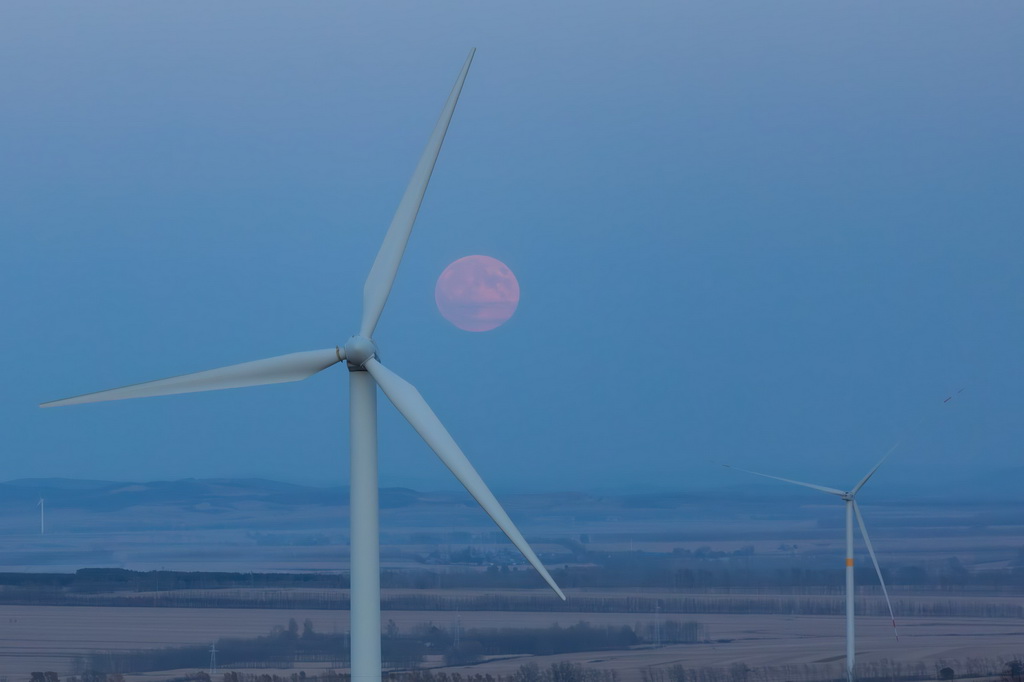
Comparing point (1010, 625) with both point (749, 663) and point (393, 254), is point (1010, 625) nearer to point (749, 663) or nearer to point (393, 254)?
point (749, 663)

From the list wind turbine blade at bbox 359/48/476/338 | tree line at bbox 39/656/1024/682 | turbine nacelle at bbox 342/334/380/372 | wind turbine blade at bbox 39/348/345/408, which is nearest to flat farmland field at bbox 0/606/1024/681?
tree line at bbox 39/656/1024/682

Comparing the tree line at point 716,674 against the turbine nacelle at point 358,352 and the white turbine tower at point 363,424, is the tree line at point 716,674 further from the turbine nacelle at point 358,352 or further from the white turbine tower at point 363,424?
the turbine nacelle at point 358,352

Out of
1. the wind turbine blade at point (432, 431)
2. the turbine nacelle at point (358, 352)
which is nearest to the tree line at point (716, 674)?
the wind turbine blade at point (432, 431)

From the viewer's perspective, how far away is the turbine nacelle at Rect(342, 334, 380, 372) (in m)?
21.6

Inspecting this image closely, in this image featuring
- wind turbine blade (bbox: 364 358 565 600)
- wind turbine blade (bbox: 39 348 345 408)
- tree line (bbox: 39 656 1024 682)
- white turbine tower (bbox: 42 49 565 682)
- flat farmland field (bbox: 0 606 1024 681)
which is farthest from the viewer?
flat farmland field (bbox: 0 606 1024 681)

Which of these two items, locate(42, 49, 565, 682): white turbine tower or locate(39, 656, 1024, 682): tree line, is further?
locate(39, 656, 1024, 682): tree line

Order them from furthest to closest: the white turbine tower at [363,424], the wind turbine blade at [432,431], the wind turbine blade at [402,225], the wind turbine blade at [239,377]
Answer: the wind turbine blade at [402,225] → the wind turbine blade at [239,377] → the white turbine tower at [363,424] → the wind turbine blade at [432,431]

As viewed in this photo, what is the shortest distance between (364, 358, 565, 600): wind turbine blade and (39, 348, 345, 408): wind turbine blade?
1081 millimetres

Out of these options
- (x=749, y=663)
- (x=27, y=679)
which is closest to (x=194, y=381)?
(x=749, y=663)

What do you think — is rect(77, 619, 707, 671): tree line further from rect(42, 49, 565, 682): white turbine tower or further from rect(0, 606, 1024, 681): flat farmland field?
rect(42, 49, 565, 682): white turbine tower

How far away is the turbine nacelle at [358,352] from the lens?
21.6 m

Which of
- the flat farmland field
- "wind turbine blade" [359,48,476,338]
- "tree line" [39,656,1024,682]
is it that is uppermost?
"wind turbine blade" [359,48,476,338]

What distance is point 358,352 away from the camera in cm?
2156

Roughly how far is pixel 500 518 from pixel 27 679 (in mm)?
160186
